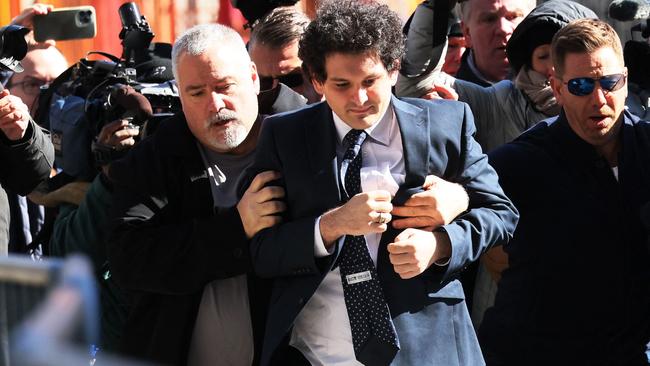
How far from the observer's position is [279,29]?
4.48 metres

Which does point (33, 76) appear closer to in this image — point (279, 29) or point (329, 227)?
point (279, 29)

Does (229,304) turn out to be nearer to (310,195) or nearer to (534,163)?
(310,195)

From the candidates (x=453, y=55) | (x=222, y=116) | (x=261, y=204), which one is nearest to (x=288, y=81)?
(x=222, y=116)

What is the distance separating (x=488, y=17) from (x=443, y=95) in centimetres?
92

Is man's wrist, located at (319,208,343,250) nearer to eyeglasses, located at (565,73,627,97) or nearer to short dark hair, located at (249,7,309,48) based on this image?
eyeglasses, located at (565,73,627,97)

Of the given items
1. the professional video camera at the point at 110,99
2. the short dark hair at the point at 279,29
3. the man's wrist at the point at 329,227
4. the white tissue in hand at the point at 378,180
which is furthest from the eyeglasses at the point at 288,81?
the man's wrist at the point at 329,227

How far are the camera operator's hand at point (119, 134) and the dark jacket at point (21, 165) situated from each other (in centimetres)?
25

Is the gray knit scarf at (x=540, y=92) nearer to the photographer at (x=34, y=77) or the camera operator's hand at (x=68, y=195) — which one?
the camera operator's hand at (x=68, y=195)

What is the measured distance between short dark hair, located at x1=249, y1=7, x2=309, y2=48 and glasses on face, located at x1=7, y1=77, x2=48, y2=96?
2831 mm

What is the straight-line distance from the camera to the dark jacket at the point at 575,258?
385 centimetres

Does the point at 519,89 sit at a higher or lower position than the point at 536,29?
lower

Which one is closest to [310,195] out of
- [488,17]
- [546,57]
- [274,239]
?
[274,239]

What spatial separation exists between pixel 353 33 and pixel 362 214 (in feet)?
1.74

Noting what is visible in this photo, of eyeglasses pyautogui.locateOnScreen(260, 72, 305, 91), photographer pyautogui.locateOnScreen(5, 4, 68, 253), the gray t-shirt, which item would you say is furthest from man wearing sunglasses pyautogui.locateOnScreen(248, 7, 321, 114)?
photographer pyautogui.locateOnScreen(5, 4, 68, 253)
